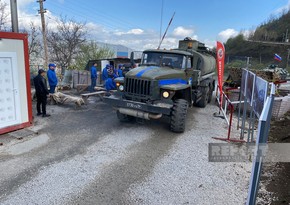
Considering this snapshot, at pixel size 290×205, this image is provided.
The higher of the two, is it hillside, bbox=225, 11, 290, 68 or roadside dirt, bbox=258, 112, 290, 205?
hillside, bbox=225, 11, 290, 68

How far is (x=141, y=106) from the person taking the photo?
628 centimetres

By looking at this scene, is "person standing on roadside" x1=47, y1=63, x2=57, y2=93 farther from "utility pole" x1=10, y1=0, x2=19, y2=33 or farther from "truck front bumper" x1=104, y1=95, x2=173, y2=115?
"truck front bumper" x1=104, y1=95, x2=173, y2=115

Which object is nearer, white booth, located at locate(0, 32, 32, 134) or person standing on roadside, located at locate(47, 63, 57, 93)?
white booth, located at locate(0, 32, 32, 134)

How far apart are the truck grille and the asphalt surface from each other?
1154 mm

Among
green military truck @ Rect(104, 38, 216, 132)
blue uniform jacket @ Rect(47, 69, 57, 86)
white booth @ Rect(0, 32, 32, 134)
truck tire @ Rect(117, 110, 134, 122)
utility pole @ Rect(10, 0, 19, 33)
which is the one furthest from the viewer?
blue uniform jacket @ Rect(47, 69, 57, 86)

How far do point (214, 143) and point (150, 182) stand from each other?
8.72 feet

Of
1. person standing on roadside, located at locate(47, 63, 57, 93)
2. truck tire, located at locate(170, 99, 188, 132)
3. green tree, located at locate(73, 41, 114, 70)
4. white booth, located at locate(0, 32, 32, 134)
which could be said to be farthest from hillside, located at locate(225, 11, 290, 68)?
white booth, located at locate(0, 32, 32, 134)

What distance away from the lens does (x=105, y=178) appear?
4.21 metres

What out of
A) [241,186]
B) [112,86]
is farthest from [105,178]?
[112,86]

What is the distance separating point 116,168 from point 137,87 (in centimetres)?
265

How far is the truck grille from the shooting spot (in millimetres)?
6387

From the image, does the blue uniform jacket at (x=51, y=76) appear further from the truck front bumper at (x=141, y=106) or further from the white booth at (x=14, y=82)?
the truck front bumper at (x=141, y=106)

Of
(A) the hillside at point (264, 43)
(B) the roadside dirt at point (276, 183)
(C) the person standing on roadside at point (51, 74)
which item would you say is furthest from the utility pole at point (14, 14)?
(A) the hillside at point (264, 43)

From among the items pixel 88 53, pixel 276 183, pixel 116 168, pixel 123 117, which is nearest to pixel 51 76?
pixel 123 117
